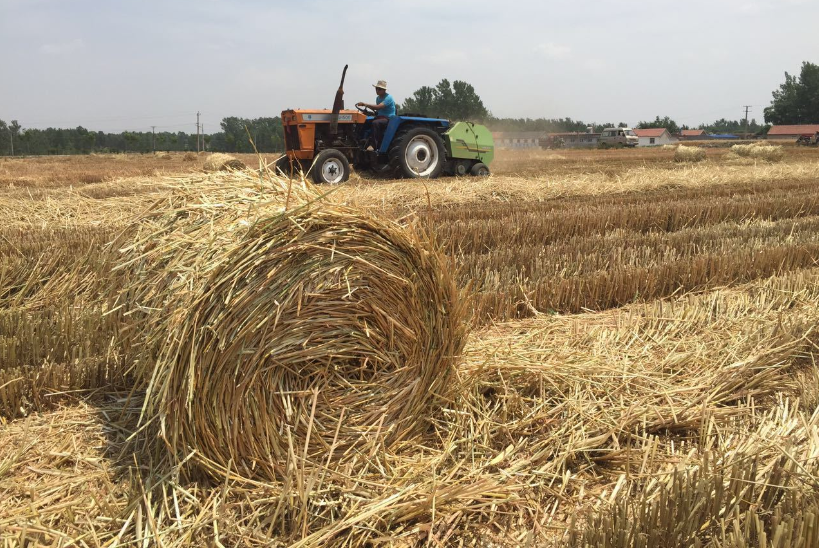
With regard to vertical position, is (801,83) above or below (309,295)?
above

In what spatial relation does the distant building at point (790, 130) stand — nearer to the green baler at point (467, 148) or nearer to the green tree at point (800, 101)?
the green tree at point (800, 101)

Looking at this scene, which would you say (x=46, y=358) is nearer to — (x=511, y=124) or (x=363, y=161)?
(x=363, y=161)

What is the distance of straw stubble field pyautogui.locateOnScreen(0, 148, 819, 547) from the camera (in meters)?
2.57

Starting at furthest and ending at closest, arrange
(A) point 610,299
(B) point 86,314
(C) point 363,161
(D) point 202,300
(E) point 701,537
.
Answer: (C) point 363,161
(A) point 610,299
(B) point 86,314
(D) point 202,300
(E) point 701,537

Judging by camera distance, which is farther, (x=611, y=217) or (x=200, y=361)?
(x=611, y=217)

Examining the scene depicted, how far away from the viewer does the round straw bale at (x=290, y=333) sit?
2.79 m

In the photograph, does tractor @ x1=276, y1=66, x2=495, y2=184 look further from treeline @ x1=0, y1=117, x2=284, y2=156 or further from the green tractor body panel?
treeline @ x1=0, y1=117, x2=284, y2=156

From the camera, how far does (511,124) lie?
23750 mm

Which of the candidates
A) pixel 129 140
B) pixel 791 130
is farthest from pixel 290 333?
pixel 791 130

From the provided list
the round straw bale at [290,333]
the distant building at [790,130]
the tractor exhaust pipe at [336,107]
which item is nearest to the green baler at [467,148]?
the tractor exhaust pipe at [336,107]

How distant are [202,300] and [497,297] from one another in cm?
289

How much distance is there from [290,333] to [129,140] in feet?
195

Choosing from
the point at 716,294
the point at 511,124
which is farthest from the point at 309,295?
the point at 511,124

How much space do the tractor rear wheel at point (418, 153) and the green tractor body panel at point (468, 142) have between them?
59cm
